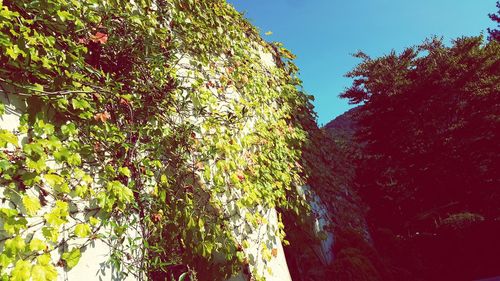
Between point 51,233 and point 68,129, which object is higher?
point 68,129

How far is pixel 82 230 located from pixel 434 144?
12.2 metres

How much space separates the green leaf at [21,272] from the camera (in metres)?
1.59

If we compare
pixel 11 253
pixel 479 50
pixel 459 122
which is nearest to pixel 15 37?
pixel 11 253

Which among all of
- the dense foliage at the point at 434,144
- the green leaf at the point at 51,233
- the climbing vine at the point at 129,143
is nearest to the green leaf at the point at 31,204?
the climbing vine at the point at 129,143

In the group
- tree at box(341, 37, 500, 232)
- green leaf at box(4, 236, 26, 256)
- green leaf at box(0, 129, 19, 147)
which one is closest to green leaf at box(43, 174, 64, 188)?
green leaf at box(0, 129, 19, 147)

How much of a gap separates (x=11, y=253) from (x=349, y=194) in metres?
7.14

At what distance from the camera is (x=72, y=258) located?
6.31ft

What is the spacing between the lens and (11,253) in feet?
5.37

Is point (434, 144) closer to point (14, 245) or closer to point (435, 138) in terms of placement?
point (435, 138)

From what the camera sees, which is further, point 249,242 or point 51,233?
point 249,242

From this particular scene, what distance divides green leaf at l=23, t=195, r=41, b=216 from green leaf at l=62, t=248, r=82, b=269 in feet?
1.02

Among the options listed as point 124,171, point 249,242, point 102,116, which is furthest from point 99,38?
point 249,242

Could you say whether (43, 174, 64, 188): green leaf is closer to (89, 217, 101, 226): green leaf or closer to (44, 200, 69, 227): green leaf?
(44, 200, 69, 227): green leaf

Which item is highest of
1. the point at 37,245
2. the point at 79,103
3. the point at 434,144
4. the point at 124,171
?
the point at 434,144
